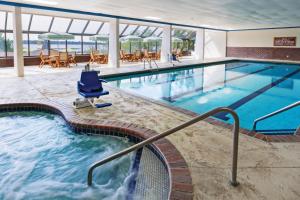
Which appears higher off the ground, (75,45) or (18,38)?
(75,45)

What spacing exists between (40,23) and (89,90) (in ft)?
39.2

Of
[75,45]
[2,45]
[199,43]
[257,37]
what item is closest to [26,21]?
[2,45]

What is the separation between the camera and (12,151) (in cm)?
376

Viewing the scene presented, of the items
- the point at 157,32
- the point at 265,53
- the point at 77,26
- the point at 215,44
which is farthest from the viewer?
the point at 215,44

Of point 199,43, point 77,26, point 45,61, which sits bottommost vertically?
point 45,61

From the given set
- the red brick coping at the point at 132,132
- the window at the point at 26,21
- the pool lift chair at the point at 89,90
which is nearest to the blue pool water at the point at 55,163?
the red brick coping at the point at 132,132

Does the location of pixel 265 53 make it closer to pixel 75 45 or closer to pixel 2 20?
pixel 75 45

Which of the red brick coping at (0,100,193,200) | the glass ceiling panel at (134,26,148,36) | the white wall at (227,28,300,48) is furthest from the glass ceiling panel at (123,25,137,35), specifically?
the red brick coping at (0,100,193,200)

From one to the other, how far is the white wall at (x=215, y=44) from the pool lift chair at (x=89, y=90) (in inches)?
768

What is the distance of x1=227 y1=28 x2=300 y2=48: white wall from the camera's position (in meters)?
18.8

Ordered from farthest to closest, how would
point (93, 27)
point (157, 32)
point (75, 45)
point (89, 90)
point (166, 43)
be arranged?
point (157, 32) → point (93, 27) → point (166, 43) → point (75, 45) → point (89, 90)

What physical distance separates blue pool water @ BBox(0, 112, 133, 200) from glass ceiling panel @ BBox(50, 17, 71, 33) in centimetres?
1193

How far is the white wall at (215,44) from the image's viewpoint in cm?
2278

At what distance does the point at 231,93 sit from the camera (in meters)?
8.45
